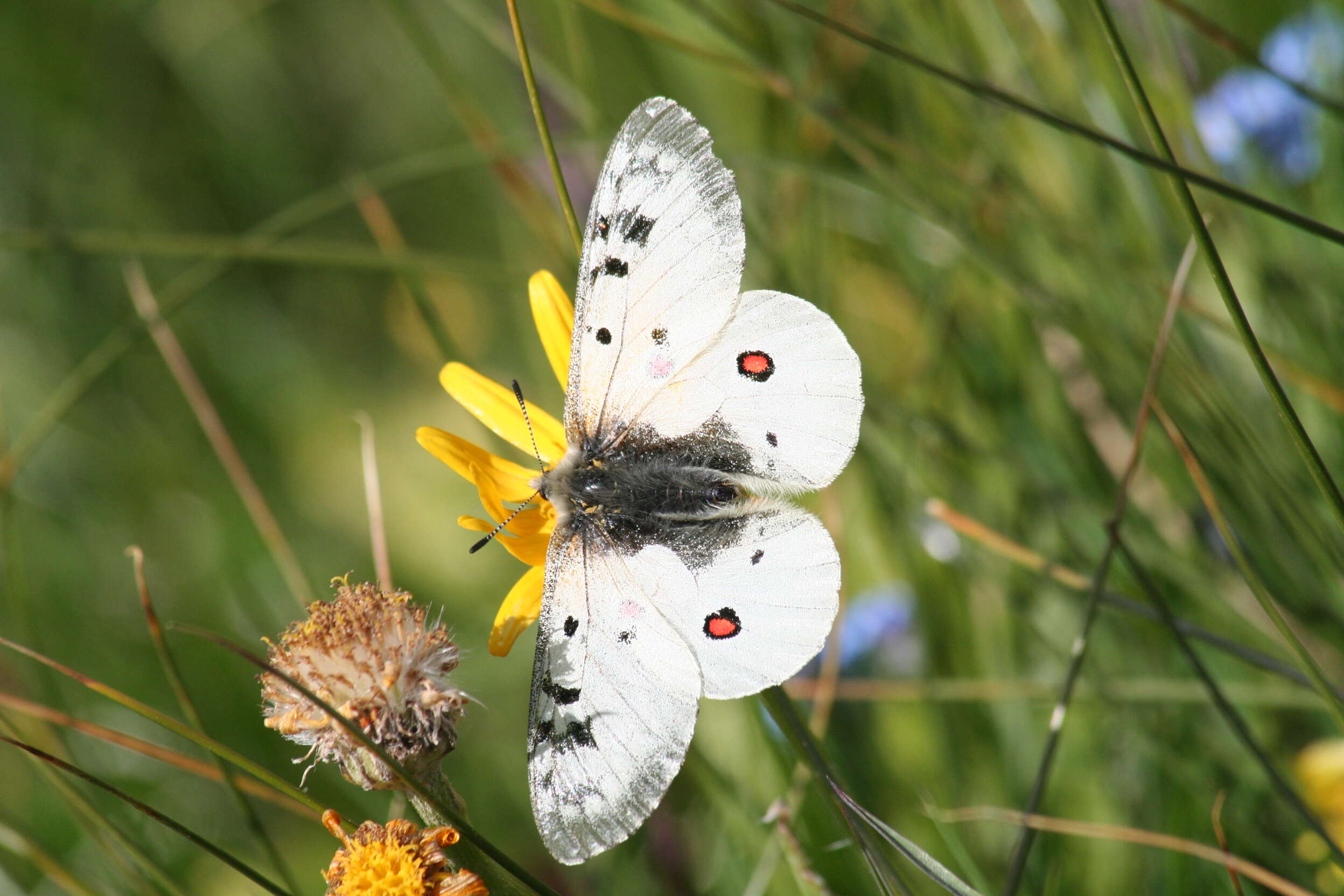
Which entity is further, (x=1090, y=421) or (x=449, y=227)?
(x=449, y=227)

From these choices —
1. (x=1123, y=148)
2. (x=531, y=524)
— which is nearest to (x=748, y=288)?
(x=531, y=524)

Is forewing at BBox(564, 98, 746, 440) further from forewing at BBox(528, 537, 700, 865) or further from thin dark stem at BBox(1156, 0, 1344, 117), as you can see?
thin dark stem at BBox(1156, 0, 1344, 117)

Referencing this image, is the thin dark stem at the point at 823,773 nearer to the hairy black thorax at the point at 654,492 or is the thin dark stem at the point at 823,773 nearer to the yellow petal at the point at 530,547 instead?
the hairy black thorax at the point at 654,492

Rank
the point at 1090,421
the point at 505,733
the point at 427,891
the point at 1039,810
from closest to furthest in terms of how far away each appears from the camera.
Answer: the point at 427,891, the point at 1039,810, the point at 1090,421, the point at 505,733

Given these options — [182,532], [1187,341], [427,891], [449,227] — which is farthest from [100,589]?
[1187,341]

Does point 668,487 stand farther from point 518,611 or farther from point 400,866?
point 400,866

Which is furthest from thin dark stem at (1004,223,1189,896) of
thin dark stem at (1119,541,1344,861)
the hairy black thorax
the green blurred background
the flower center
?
the flower center

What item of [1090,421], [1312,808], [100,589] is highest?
[100,589]

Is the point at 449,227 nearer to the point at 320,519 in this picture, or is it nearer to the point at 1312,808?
the point at 320,519

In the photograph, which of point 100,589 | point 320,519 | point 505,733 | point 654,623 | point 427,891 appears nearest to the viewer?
point 427,891
